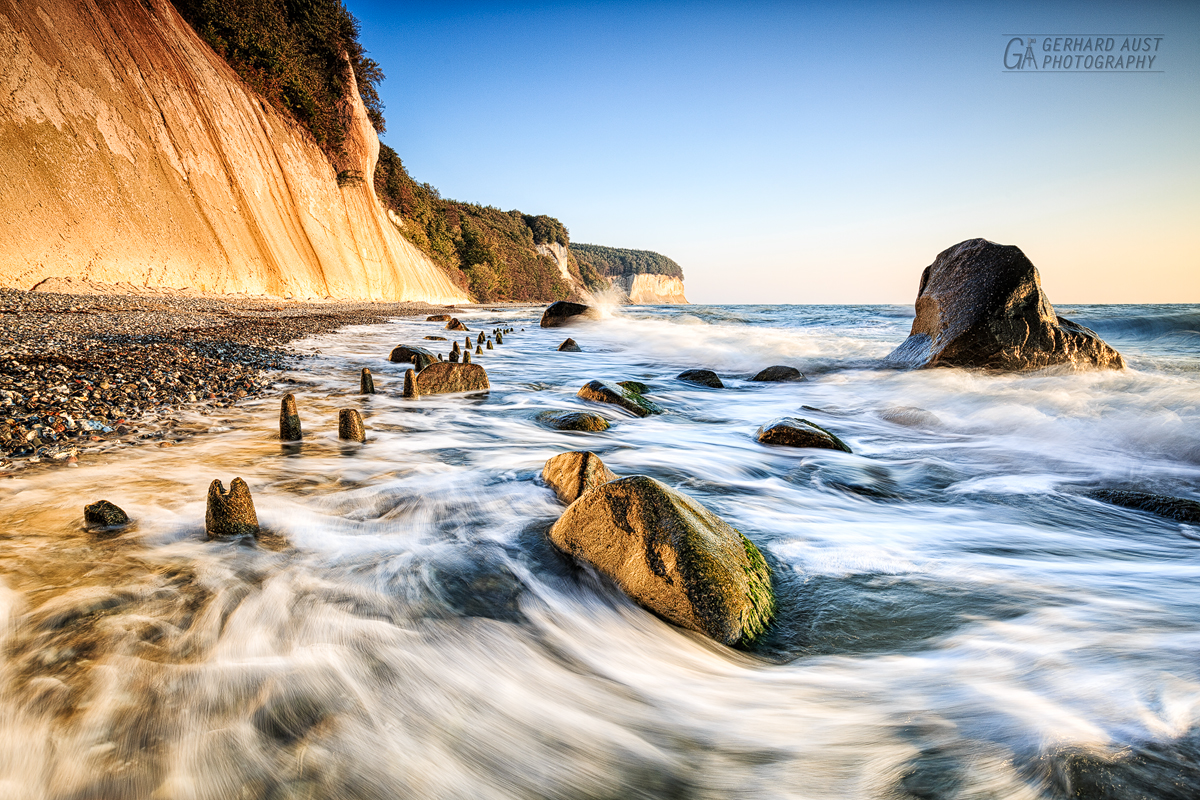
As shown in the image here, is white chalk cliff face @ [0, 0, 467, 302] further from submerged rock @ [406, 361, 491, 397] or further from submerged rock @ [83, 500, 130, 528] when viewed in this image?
submerged rock @ [83, 500, 130, 528]

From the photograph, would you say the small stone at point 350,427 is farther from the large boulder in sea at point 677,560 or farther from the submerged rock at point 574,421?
the large boulder in sea at point 677,560

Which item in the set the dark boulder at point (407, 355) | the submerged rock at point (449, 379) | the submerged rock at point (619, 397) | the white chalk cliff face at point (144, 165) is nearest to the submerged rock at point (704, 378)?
the submerged rock at point (619, 397)

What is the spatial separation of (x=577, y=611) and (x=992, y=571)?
2295 millimetres

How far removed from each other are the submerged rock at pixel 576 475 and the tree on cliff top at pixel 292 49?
83.4ft

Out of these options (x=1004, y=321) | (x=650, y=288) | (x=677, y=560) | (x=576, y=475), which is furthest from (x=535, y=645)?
(x=650, y=288)

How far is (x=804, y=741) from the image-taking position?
1677 millimetres

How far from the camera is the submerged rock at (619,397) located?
6603 mm

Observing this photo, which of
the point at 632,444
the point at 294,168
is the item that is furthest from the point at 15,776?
the point at 294,168

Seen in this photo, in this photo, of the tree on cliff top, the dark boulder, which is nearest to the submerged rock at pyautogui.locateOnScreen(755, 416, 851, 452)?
the dark boulder

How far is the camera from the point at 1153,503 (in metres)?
3.86

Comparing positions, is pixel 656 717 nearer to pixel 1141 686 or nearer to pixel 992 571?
pixel 1141 686

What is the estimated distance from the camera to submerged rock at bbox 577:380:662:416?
21.7 ft

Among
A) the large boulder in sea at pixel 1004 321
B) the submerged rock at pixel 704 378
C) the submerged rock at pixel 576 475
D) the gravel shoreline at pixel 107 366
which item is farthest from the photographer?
the submerged rock at pixel 704 378

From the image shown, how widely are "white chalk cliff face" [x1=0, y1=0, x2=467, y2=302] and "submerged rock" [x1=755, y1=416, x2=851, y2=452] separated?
14.3m
